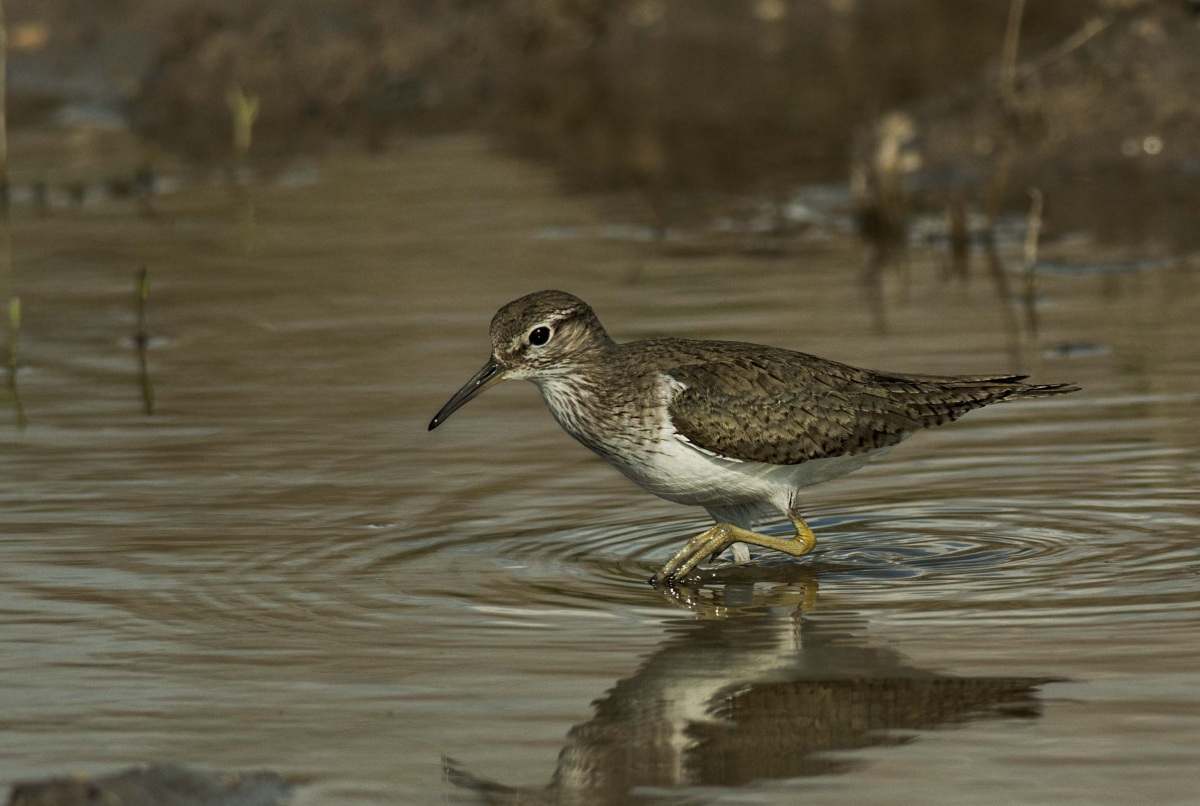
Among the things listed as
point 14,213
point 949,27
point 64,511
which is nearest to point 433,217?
point 14,213

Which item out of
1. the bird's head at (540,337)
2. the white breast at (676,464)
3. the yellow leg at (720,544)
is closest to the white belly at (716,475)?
the white breast at (676,464)

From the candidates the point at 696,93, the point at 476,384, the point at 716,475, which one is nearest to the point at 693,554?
the point at 716,475

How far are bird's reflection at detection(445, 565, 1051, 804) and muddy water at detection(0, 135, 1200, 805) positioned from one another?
2 centimetres

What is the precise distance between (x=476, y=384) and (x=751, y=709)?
3.12 meters

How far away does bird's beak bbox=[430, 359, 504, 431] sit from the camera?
9.28m

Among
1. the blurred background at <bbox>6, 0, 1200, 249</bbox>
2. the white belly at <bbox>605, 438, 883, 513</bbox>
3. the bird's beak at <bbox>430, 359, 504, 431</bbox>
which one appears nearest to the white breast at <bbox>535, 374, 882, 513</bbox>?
the white belly at <bbox>605, 438, 883, 513</bbox>

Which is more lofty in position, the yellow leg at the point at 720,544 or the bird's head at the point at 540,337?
the bird's head at the point at 540,337

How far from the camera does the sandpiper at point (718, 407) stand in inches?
345

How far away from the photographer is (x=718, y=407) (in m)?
8.80

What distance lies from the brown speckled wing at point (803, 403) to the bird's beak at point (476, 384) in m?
0.86

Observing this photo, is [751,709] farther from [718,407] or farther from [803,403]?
[803,403]

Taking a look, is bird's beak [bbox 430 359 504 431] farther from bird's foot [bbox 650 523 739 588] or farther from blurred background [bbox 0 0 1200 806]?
bird's foot [bbox 650 523 739 588]

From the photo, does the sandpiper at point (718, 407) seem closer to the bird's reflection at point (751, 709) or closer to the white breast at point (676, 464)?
the white breast at point (676, 464)

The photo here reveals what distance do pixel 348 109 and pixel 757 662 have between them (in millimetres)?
17977
